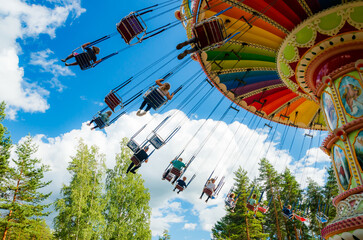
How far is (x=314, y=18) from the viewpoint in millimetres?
7895

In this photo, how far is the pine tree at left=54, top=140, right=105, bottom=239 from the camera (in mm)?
20266

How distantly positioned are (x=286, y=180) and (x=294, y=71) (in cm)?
2871

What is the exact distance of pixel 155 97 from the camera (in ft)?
31.8

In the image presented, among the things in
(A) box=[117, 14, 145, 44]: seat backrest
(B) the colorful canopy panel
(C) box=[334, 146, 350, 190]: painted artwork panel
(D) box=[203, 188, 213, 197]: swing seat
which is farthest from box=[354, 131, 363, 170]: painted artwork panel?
(D) box=[203, 188, 213, 197]: swing seat

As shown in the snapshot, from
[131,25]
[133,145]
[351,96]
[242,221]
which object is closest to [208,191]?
[133,145]

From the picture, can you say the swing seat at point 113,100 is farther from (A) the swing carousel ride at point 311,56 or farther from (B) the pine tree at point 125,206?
(B) the pine tree at point 125,206

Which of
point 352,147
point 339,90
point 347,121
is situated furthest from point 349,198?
point 339,90

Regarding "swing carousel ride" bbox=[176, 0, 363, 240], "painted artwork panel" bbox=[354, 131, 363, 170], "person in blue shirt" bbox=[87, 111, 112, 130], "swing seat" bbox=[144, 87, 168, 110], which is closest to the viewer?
"painted artwork panel" bbox=[354, 131, 363, 170]

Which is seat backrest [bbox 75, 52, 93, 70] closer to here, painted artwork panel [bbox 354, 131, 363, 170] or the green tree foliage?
painted artwork panel [bbox 354, 131, 363, 170]

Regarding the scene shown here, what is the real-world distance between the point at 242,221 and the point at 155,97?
84.5 feet

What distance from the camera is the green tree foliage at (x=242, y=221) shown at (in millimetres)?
28803

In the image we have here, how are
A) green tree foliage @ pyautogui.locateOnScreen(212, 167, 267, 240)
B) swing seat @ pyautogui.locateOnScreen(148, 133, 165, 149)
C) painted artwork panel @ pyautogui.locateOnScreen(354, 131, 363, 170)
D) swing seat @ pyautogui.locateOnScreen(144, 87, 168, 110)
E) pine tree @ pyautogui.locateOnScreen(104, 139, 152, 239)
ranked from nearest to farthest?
1. painted artwork panel @ pyautogui.locateOnScreen(354, 131, 363, 170)
2. swing seat @ pyautogui.locateOnScreen(144, 87, 168, 110)
3. swing seat @ pyautogui.locateOnScreen(148, 133, 165, 149)
4. pine tree @ pyautogui.locateOnScreen(104, 139, 152, 239)
5. green tree foliage @ pyautogui.locateOnScreen(212, 167, 267, 240)

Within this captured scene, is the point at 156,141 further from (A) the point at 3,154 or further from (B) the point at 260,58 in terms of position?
(A) the point at 3,154

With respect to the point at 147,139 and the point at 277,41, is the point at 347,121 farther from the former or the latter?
the point at 147,139
